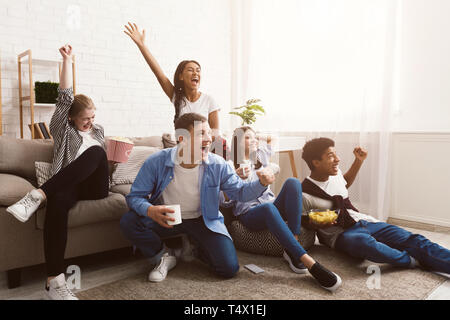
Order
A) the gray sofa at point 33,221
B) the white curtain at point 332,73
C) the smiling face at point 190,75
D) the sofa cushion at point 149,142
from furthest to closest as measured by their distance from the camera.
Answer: the white curtain at point 332,73, the sofa cushion at point 149,142, the smiling face at point 190,75, the gray sofa at point 33,221

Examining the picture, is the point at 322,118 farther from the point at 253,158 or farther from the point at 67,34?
the point at 67,34

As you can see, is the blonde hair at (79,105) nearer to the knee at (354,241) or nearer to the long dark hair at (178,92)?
the long dark hair at (178,92)

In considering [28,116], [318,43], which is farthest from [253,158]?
[28,116]

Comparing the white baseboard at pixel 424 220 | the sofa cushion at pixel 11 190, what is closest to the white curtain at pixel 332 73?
the white baseboard at pixel 424 220

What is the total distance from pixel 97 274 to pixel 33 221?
44 centimetres

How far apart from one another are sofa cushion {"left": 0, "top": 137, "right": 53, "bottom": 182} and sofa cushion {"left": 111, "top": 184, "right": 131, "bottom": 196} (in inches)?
16.9

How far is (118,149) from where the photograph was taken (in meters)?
2.32

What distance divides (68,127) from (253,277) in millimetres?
1312

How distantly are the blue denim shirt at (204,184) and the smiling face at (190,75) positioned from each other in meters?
0.66

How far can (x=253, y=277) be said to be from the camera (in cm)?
187

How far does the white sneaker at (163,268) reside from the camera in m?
1.81

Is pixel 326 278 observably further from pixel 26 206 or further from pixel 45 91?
pixel 45 91

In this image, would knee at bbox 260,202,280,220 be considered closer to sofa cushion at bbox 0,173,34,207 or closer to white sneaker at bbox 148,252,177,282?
white sneaker at bbox 148,252,177,282

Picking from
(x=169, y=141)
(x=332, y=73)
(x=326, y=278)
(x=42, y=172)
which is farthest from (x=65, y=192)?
(x=332, y=73)
